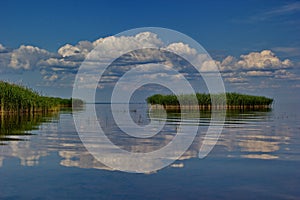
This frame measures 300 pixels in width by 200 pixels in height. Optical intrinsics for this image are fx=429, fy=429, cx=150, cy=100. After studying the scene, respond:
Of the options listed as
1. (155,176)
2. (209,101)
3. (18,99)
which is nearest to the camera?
(155,176)

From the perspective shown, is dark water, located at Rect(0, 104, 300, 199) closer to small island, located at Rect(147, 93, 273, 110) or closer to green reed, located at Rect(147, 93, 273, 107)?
green reed, located at Rect(147, 93, 273, 107)

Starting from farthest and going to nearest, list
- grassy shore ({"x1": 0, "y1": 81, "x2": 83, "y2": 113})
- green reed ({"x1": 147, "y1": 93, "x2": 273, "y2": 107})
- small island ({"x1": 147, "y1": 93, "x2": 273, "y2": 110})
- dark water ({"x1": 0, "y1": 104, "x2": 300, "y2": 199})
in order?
1. small island ({"x1": 147, "y1": 93, "x2": 273, "y2": 110})
2. green reed ({"x1": 147, "y1": 93, "x2": 273, "y2": 107})
3. grassy shore ({"x1": 0, "y1": 81, "x2": 83, "y2": 113})
4. dark water ({"x1": 0, "y1": 104, "x2": 300, "y2": 199})

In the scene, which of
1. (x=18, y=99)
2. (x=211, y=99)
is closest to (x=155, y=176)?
(x=18, y=99)

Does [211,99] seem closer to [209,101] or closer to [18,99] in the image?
[209,101]

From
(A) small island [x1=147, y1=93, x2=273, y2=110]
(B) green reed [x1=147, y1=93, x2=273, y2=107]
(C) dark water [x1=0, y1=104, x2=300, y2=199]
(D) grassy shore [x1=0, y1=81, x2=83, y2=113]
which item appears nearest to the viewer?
(C) dark water [x1=0, y1=104, x2=300, y2=199]

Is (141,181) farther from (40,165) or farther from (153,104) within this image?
(153,104)

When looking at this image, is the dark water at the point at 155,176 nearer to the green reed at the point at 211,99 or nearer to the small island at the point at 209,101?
the green reed at the point at 211,99

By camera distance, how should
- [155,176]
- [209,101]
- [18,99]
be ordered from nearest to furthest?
[155,176] < [18,99] < [209,101]

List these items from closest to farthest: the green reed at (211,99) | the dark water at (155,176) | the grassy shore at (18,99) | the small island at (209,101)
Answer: the dark water at (155,176) < the grassy shore at (18,99) < the green reed at (211,99) < the small island at (209,101)

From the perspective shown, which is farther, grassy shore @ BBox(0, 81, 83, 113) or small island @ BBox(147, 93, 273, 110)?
small island @ BBox(147, 93, 273, 110)

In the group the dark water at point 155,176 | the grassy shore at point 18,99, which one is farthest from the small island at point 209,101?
the dark water at point 155,176

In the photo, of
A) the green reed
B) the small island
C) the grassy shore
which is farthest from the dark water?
the small island

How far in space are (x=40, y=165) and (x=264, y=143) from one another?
9082 millimetres

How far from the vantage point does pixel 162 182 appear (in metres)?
9.39
